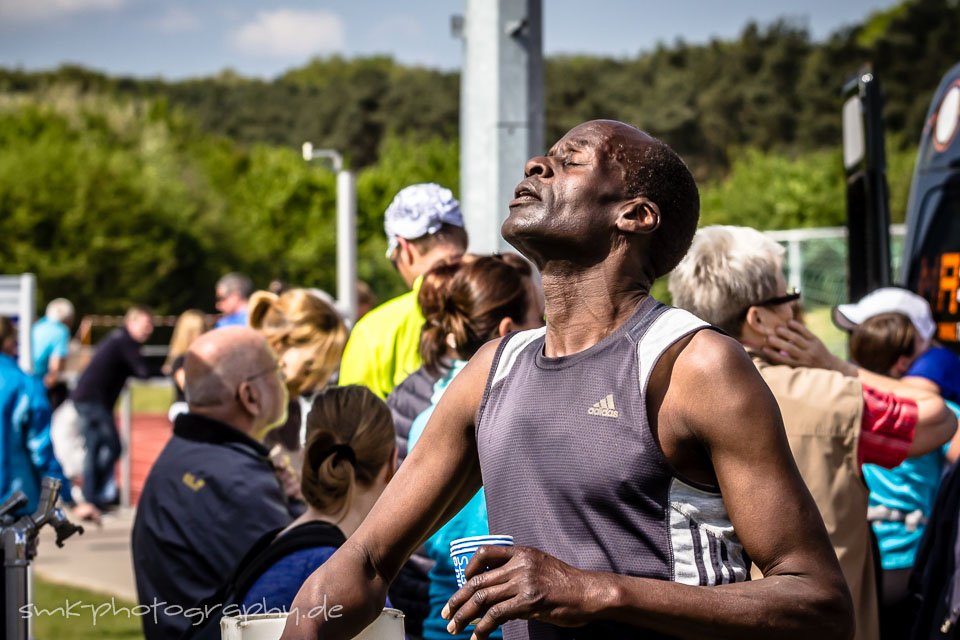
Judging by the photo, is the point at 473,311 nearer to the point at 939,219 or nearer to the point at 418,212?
the point at 418,212

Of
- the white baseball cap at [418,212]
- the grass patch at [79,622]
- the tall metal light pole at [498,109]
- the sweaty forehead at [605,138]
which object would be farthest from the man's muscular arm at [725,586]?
the grass patch at [79,622]

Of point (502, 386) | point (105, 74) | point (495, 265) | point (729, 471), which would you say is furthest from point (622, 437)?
point (105, 74)

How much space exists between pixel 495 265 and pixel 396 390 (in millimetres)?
539

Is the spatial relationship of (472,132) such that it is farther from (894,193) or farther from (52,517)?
(894,193)

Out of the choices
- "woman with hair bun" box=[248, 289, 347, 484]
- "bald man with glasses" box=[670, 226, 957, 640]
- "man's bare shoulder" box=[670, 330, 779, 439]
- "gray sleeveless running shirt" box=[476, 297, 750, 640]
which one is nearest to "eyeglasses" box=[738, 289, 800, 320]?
"bald man with glasses" box=[670, 226, 957, 640]

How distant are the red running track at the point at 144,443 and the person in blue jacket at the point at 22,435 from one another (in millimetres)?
7102

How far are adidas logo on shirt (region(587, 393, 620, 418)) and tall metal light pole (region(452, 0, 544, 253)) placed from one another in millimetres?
3210

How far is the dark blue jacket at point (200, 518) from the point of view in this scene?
3.60 m

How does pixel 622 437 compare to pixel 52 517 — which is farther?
pixel 52 517

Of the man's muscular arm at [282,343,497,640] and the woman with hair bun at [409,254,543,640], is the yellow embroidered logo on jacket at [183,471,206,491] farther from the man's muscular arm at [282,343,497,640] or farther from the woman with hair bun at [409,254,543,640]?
the man's muscular arm at [282,343,497,640]

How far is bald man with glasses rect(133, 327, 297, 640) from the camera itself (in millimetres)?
3611

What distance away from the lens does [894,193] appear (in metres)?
39.0

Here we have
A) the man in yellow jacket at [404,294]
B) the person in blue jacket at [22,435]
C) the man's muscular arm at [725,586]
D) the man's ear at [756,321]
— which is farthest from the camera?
the person in blue jacket at [22,435]

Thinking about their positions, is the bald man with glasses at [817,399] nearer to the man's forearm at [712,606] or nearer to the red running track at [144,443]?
the man's forearm at [712,606]
